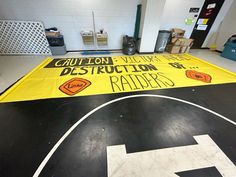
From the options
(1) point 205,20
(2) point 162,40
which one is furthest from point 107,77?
(1) point 205,20

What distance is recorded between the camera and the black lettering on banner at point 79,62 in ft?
10.0

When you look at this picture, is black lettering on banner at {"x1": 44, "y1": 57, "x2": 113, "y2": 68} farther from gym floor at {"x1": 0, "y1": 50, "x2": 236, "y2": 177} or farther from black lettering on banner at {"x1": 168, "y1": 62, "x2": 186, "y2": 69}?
black lettering on banner at {"x1": 168, "y1": 62, "x2": 186, "y2": 69}

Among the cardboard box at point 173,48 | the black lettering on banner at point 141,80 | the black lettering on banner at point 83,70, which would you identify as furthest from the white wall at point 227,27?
the black lettering on banner at point 83,70

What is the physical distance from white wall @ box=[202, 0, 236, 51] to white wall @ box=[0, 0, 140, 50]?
3.51 meters

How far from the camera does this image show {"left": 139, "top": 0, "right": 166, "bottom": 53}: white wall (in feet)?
11.1

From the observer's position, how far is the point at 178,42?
4094 millimetres

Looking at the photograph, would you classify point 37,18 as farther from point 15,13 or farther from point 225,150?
point 225,150

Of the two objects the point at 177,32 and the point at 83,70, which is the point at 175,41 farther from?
the point at 83,70

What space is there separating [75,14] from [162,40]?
10.4 ft

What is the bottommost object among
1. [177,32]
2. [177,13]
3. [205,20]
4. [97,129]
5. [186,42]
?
[97,129]

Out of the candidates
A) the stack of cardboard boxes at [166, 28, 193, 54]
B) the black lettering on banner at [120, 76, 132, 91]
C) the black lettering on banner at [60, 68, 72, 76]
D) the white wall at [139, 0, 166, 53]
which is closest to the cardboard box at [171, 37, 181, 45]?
the stack of cardboard boxes at [166, 28, 193, 54]

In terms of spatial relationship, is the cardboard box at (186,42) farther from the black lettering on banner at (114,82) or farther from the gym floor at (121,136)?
the black lettering on banner at (114,82)

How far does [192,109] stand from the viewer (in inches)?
71.8

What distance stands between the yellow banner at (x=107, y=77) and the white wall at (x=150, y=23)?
Result: 0.85 meters
